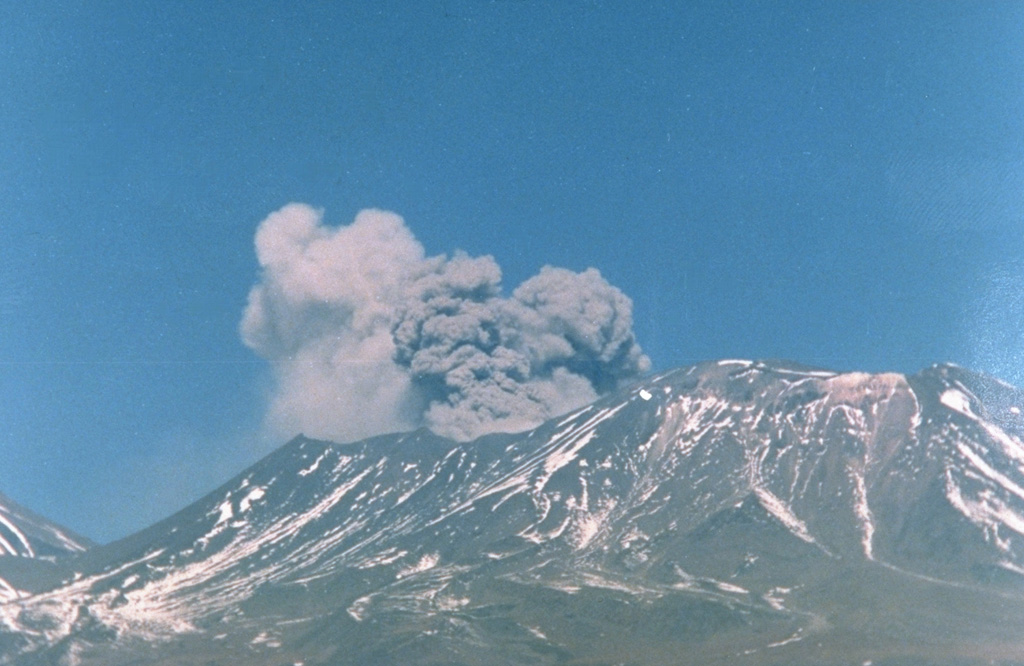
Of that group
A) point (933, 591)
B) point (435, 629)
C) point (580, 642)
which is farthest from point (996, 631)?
point (435, 629)

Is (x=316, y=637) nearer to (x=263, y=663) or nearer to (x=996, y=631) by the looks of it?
(x=263, y=663)

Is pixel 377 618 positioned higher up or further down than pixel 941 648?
higher up

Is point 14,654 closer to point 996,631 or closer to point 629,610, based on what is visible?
point 629,610

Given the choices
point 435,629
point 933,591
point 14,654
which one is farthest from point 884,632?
point 14,654

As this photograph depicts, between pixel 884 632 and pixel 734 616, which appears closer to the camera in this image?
pixel 884 632

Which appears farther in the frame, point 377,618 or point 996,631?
point 377,618

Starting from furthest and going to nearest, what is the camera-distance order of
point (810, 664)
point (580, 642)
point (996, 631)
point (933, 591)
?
point (933, 591) → point (580, 642) → point (996, 631) → point (810, 664)

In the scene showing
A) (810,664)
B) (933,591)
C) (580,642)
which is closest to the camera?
(810,664)

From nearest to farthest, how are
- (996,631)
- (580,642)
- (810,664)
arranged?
(810,664) → (996,631) → (580,642)
